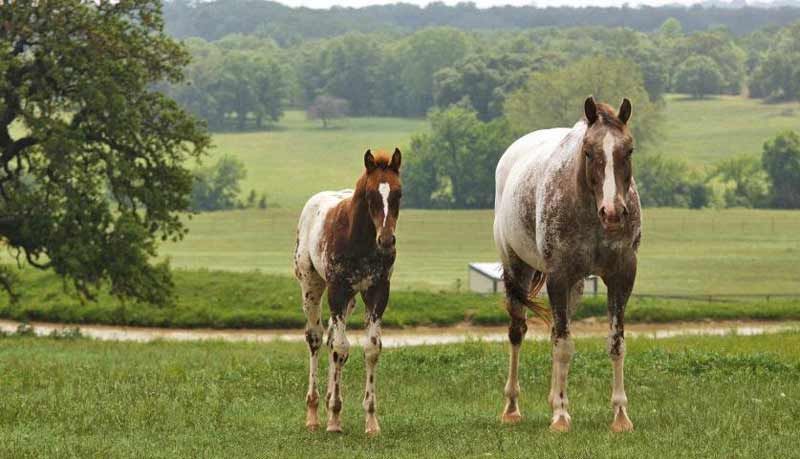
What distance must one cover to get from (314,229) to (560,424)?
374 cm

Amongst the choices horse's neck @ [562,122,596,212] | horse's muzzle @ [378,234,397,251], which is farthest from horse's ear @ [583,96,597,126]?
horse's muzzle @ [378,234,397,251]

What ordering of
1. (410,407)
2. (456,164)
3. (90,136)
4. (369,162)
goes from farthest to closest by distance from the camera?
(456,164), (90,136), (410,407), (369,162)

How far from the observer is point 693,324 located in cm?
4338

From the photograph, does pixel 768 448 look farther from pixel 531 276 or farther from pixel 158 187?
pixel 158 187

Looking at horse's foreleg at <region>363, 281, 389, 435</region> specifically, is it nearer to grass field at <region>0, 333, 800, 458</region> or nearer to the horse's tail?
grass field at <region>0, 333, 800, 458</region>

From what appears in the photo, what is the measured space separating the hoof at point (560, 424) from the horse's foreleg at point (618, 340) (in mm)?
476

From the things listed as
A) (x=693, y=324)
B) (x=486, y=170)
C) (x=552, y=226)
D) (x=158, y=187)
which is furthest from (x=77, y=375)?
(x=486, y=170)

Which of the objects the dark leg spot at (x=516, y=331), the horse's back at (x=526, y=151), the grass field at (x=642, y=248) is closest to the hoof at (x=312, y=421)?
the dark leg spot at (x=516, y=331)

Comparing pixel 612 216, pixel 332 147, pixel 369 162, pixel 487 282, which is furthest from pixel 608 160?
pixel 332 147

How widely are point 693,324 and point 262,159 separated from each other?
125m

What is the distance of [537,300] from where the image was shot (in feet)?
54.4

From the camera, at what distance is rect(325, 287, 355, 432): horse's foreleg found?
1477cm

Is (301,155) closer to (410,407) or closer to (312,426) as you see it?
(410,407)

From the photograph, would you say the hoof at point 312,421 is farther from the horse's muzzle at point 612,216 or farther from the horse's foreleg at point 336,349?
the horse's muzzle at point 612,216
